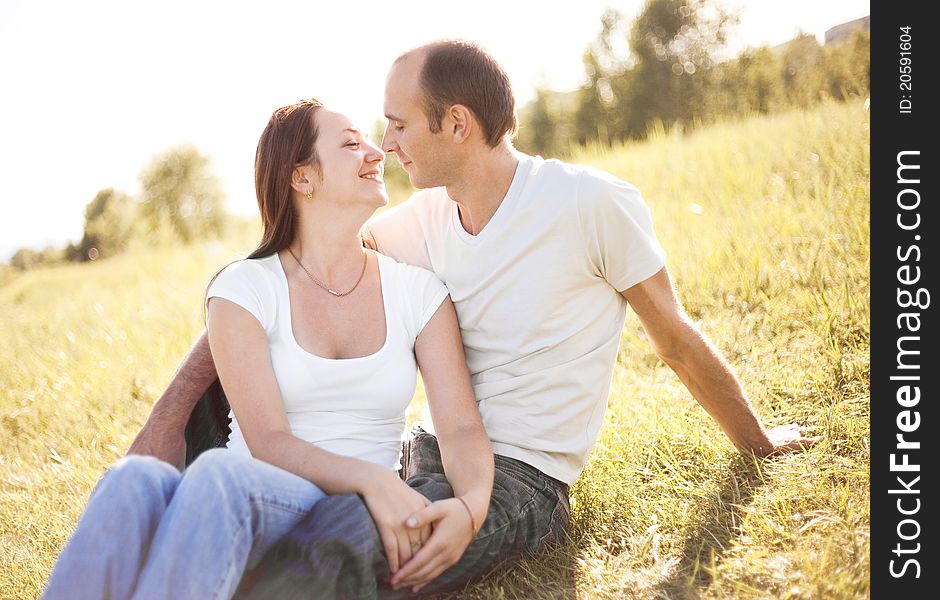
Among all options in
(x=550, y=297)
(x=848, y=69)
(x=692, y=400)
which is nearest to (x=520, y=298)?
(x=550, y=297)

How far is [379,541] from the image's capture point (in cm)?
209

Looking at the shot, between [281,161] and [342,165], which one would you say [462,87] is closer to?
[342,165]

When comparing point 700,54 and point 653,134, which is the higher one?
point 700,54

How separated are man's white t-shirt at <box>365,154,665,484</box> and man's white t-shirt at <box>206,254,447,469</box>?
0.30m

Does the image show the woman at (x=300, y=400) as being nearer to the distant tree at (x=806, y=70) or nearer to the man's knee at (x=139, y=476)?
the man's knee at (x=139, y=476)

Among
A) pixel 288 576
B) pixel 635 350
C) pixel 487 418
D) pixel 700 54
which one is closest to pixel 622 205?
pixel 487 418

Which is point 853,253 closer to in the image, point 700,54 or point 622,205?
point 622,205

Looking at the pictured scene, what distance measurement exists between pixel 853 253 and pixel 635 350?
134 cm

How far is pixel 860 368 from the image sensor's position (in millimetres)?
3400

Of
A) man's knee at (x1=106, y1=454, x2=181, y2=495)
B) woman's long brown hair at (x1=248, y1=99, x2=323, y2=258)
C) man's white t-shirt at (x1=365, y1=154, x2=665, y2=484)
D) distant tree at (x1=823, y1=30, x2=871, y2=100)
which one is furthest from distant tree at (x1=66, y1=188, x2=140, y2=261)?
man's knee at (x1=106, y1=454, x2=181, y2=495)

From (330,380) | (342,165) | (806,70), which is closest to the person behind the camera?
(330,380)

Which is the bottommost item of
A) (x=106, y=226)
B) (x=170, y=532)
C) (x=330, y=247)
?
(x=106, y=226)

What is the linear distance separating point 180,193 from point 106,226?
12.0 m
